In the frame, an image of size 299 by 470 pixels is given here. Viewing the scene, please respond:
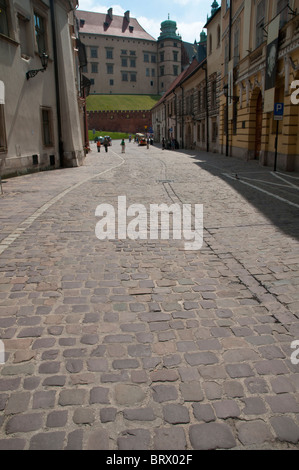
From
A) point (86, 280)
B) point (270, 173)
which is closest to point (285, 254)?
point (86, 280)

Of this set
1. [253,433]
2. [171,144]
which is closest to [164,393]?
[253,433]

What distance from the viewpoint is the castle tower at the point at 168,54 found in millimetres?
97812

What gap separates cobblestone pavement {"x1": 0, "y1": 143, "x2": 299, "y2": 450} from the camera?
7.60 feet

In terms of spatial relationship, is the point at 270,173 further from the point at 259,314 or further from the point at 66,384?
the point at 66,384

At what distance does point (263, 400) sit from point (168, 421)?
69 cm

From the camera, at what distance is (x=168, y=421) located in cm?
236

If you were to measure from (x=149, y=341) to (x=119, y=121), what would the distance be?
8475cm

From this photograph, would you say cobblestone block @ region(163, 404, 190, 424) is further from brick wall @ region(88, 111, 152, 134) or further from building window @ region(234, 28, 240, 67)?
brick wall @ region(88, 111, 152, 134)

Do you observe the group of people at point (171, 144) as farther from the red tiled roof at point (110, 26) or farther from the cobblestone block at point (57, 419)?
the red tiled roof at point (110, 26)

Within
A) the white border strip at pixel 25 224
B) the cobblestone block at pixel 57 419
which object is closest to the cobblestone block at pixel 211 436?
the cobblestone block at pixel 57 419

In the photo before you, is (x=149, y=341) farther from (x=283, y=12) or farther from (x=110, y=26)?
(x=110, y=26)

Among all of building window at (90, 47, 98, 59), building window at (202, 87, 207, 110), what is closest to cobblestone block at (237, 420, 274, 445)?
building window at (202, 87, 207, 110)

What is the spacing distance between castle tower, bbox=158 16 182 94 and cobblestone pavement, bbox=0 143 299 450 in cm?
10072

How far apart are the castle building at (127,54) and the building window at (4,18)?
84079 millimetres
